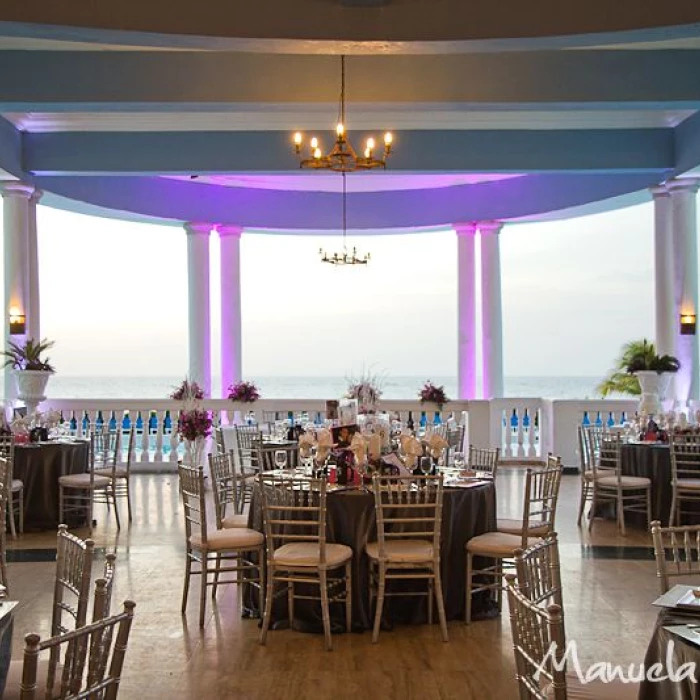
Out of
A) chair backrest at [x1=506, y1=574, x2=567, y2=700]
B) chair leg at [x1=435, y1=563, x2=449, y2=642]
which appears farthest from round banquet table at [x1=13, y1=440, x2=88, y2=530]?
chair backrest at [x1=506, y1=574, x2=567, y2=700]

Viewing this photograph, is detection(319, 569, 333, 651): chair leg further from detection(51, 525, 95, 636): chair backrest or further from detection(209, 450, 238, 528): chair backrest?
detection(51, 525, 95, 636): chair backrest

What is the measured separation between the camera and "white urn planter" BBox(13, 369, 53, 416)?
10695 mm

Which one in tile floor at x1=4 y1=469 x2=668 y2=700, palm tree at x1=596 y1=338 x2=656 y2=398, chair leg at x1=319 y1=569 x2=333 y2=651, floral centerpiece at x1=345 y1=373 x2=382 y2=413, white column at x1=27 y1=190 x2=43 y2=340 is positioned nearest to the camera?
tile floor at x1=4 y1=469 x2=668 y2=700

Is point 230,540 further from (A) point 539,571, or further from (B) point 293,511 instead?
(A) point 539,571

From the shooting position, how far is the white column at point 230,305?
14.1m

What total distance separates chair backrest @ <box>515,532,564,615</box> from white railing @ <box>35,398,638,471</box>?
8.41 metres

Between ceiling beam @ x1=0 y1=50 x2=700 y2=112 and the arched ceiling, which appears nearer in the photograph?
the arched ceiling

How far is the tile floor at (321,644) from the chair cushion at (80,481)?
52.0 inches

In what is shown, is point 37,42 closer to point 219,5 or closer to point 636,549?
point 219,5

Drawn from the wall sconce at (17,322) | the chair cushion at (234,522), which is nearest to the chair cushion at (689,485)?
the chair cushion at (234,522)

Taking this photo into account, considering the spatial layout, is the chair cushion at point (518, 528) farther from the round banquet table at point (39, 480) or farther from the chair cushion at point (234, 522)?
the round banquet table at point (39, 480)

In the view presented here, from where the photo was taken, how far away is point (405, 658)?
4.78 meters

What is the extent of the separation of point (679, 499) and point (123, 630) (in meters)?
6.72

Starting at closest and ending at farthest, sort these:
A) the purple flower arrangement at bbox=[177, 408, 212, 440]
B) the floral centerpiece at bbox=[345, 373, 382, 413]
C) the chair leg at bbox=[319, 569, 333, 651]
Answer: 1. the chair leg at bbox=[319, 569, 333, 651]
2. the floral centerpiece at bbox=[345, 373, 382, 413]
3. the purple flower arrangement at bbox=[177, 408, 212, 440]
